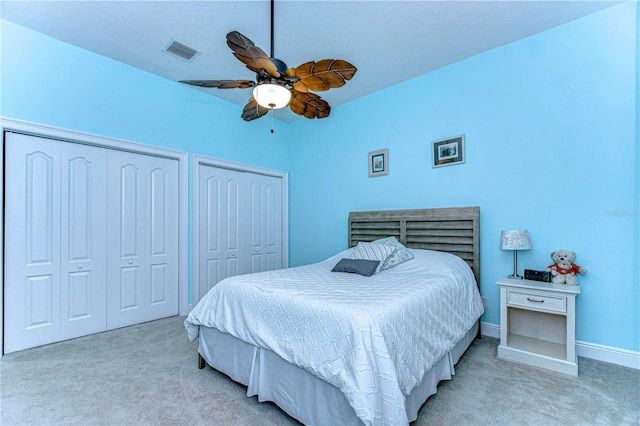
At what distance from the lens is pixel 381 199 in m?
3.76

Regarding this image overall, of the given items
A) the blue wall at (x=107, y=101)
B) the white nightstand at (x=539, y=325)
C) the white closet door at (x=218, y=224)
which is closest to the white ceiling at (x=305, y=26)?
the blue wall at (x=107, y=101)

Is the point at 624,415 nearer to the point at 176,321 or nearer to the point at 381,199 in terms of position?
the point at 381,199

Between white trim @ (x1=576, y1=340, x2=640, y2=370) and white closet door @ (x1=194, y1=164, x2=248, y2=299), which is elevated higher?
white closet door @ (x1=194, y1=164, x2=248, y2=299)

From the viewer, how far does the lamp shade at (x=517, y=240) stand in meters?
2.53

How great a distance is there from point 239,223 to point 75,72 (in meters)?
2.42

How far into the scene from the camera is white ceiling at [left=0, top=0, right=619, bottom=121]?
2334 mm

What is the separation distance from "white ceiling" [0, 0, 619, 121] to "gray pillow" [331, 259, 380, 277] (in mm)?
2083

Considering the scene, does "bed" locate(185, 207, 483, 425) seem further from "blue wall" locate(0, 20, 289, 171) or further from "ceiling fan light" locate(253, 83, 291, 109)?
"blue wall" locate(0, 20, 289, 171)

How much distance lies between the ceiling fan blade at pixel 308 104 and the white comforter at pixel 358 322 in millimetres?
1405

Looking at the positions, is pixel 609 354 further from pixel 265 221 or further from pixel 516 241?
pixel 265 221

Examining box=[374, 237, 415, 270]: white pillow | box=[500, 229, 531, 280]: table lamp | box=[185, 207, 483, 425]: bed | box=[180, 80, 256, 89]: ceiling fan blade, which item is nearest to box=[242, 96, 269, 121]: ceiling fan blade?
box=[180, 80, 256, 89]: ceiling fan blade

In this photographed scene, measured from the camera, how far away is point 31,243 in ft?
8.73

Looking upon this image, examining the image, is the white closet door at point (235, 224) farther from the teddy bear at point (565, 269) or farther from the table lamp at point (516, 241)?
the teddy bear at point (565, 269)

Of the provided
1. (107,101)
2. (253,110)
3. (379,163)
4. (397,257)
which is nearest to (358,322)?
(397,257)
